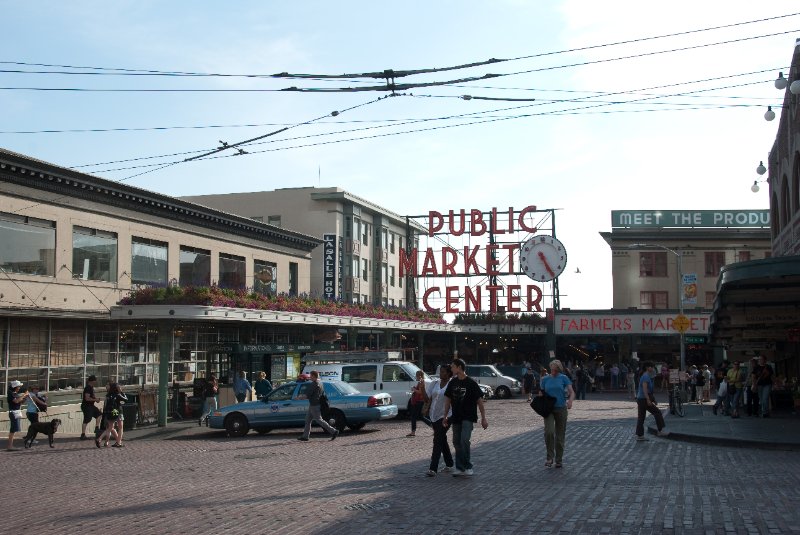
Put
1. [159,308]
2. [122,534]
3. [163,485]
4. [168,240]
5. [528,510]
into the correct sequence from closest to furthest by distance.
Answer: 1. [122,534]
2. [528,510]
3. [163,485]
4. [159,308]
5. [168,240]

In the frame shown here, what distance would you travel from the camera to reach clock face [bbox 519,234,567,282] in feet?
181

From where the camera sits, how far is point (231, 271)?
37531mm

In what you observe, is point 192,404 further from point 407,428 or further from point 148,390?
point 407,428

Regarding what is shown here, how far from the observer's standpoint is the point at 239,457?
1881 cm

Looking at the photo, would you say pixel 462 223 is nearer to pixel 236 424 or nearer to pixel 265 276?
pixel 265 276

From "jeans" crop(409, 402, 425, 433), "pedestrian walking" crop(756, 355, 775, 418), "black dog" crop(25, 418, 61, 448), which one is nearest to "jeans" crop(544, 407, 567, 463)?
"jeans" crop(409, 402, 425, 433)

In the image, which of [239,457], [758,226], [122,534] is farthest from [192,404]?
[758,226]

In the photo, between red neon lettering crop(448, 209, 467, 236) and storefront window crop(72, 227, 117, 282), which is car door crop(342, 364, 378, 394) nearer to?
storefront window crop(72, 227, 117, 282)

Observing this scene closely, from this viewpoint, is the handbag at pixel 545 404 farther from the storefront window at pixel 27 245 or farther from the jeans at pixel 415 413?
the storefront window at pixel 27 245

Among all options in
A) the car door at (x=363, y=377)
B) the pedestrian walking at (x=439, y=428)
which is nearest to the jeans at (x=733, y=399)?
the car door at (x=363, y=377)

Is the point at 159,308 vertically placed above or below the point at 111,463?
above

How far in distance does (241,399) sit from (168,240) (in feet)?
24.6

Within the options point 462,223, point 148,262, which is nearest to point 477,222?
point 462,223

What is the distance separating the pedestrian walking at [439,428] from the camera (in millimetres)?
14422
